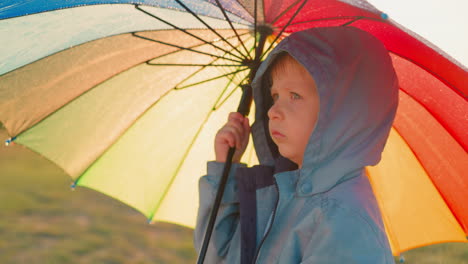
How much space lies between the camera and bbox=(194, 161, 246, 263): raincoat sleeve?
2135 mm

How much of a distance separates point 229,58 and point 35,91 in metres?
0.72

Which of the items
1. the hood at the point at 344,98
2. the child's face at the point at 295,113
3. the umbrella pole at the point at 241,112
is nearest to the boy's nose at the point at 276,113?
the child's face at the point at 295,113

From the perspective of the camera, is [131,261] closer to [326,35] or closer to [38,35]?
[38,35]

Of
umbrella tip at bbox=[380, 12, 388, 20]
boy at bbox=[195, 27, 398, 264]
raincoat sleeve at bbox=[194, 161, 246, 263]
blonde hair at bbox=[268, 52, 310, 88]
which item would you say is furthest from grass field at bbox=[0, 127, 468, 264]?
umbrella tip at bbox=[380, 12, 388, 20]

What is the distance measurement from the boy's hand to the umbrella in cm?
18

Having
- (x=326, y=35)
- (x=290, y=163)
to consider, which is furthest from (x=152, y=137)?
(x=326, y=35)

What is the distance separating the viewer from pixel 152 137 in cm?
252

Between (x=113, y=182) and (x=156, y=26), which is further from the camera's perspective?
(x=113, y=182)

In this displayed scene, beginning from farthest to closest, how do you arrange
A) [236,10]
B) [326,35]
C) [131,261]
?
[131,261]
[236,10]
[326,35]

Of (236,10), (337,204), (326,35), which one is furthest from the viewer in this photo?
(236,10)

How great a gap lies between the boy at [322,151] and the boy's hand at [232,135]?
0.16 meters

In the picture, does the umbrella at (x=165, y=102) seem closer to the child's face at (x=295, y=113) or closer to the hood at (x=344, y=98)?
the hood at (x=344, y=98)

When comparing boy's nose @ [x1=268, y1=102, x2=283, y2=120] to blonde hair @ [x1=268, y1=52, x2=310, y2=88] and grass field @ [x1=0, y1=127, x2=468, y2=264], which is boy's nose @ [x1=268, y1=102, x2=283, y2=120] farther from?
grass field @ [x1=0, y1=127, x2=468, y2=264]

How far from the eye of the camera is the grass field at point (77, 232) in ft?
13.7
